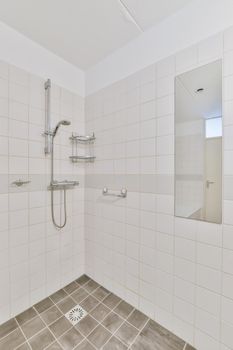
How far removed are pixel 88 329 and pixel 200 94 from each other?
1.99 meters

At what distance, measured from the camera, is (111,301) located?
62.2 inches

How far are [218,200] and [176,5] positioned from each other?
143cm

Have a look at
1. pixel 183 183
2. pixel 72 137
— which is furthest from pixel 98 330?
pixel 72 137

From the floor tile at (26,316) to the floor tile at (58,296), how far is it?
188 mm

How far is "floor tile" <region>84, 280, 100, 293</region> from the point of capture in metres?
1.74

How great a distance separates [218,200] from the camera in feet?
3.56

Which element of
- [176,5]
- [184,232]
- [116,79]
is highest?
[176,5]

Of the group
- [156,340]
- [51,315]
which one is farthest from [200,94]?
[51,315]

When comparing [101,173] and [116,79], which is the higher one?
[116,79]

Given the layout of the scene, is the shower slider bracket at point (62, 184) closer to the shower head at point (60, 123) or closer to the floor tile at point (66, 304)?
the shower head at point (60, 123)

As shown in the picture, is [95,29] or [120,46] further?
[120,46]

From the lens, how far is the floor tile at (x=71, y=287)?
5.65 feet

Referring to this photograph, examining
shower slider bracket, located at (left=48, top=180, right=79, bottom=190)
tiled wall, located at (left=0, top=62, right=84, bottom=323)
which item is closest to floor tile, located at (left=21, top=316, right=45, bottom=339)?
tiled wall, located at (left=0, top=62, right=84, bottom=323)

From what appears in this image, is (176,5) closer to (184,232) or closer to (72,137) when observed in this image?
(72,137)
